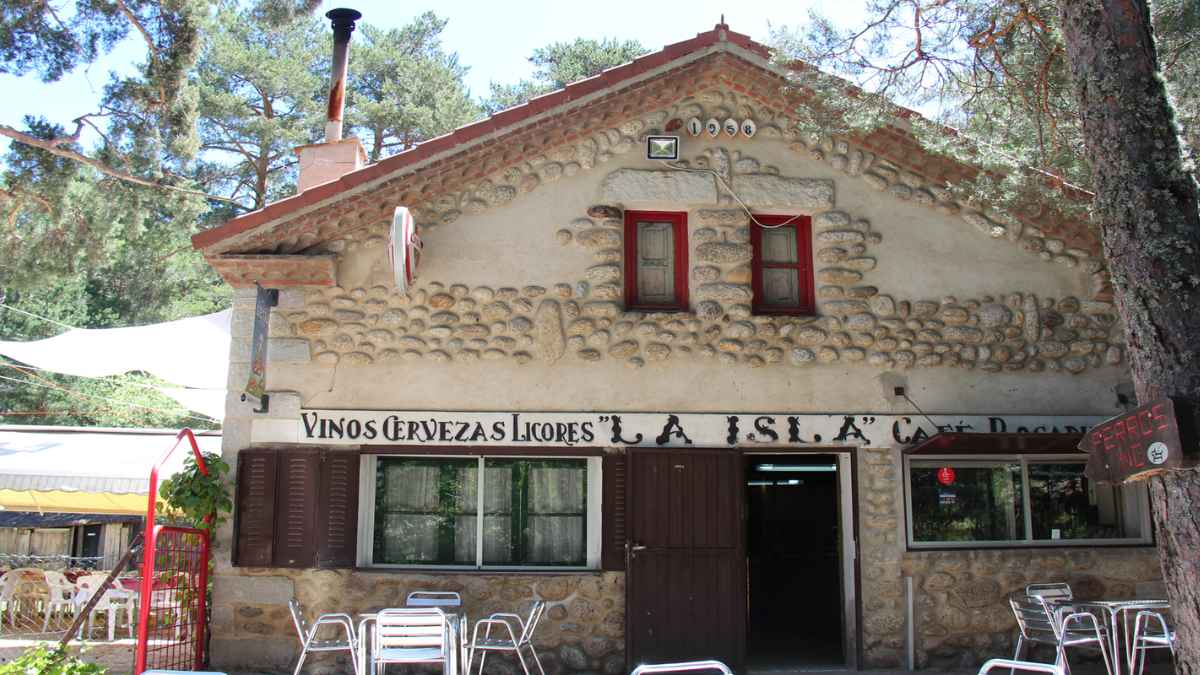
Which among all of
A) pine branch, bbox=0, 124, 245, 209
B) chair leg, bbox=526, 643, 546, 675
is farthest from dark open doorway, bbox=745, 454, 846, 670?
pine branch, bbox=0, 124, 245, 209

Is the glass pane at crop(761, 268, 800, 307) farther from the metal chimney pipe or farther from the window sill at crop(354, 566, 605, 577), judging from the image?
the metal chimney pipe

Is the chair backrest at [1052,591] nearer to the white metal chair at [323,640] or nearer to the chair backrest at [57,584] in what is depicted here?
the white metal chair at [323,640]

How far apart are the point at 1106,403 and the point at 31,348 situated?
483 inches

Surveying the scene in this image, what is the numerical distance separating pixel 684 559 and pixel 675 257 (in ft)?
9.36

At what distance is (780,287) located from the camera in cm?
986

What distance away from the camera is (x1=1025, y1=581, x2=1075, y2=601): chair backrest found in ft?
29.2

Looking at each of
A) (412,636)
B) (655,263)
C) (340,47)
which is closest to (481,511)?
(412,636)

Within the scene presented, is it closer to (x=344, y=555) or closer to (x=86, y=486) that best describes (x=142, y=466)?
(x=86, y=486)

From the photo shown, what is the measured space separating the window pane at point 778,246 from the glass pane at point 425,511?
3511mm

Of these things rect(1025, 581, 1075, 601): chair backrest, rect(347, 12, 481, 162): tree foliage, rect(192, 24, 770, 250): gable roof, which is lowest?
rect(1025, 581, 1075, 601): chair backrest

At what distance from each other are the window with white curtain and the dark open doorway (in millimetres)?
2616

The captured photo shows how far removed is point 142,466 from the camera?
35.6 feet

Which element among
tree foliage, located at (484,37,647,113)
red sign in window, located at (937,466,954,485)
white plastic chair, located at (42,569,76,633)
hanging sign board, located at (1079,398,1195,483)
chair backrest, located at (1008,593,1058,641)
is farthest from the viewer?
tree foliage, located at (484,37,647,113)

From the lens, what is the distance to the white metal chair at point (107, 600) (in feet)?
35.9
